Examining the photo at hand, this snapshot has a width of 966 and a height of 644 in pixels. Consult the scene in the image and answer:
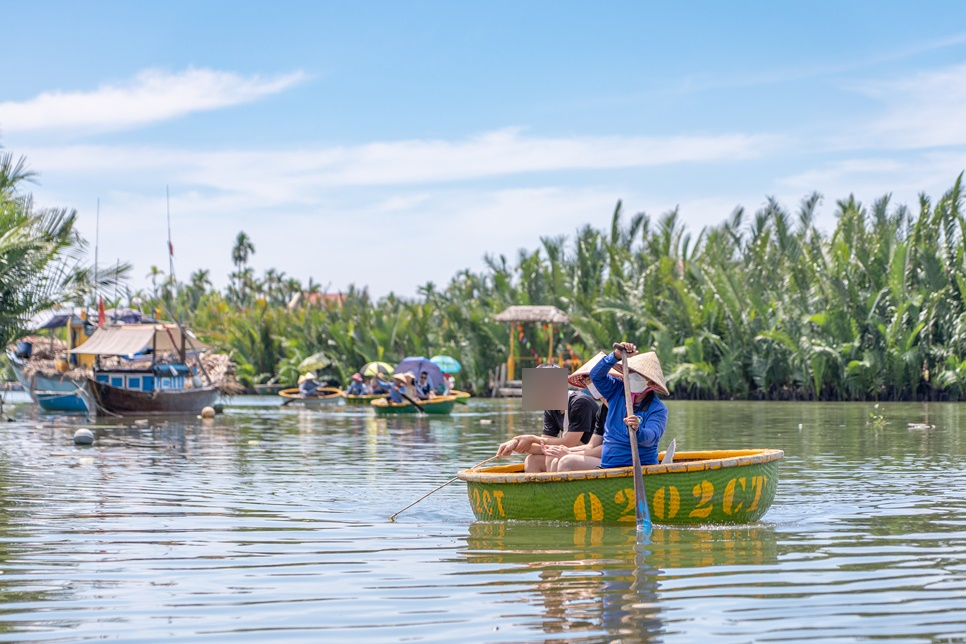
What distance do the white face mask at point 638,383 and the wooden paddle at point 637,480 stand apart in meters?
0.13

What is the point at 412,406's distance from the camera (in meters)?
35.3

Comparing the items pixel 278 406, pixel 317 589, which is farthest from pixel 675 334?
pixel 317 589

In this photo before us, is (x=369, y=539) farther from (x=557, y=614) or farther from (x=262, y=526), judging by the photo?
(x=557, y=614)

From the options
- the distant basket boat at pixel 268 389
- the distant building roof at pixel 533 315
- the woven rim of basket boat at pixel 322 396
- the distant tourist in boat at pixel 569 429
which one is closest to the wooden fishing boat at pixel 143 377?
the woven rim of basket boat at pixel 322 396

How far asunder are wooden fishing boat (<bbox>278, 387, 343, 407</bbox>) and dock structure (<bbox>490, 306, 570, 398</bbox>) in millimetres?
7141

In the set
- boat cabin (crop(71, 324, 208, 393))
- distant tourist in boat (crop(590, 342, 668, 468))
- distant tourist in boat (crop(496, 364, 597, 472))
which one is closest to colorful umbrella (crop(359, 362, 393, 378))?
boat cabin (crop(71, 324, 208, 393))

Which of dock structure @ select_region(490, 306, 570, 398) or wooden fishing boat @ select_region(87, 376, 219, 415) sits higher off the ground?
dock structure @ select_region(490, 306, 570, 398)

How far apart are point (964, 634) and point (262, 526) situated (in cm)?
657

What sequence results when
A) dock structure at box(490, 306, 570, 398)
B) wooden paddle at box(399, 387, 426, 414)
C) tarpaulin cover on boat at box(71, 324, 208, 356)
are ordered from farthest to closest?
dock structure at box(490, 306, 570, 398)
tarpaulin cover on boat at box(71, 324, 208, 356)
wooden paddle at box(399, 387, 426, 414)

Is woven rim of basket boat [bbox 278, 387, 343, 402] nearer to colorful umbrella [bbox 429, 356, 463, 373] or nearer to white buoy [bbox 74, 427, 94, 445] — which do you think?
colorful umbrella [bbox 429, 356, 463, 373]

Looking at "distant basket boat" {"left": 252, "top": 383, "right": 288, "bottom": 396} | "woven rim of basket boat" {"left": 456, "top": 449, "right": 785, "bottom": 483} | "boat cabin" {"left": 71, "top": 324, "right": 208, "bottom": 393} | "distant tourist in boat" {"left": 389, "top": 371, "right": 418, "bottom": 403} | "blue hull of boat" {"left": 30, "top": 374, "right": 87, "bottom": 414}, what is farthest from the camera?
"distant basket boat" {"left": 252, "top": 383, "right": 288, "bottom": 396}

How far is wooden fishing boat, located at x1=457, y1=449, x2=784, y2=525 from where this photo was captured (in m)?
10.7

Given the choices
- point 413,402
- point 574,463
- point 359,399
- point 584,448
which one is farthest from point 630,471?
point 359,399

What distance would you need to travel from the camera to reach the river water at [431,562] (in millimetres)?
7039
